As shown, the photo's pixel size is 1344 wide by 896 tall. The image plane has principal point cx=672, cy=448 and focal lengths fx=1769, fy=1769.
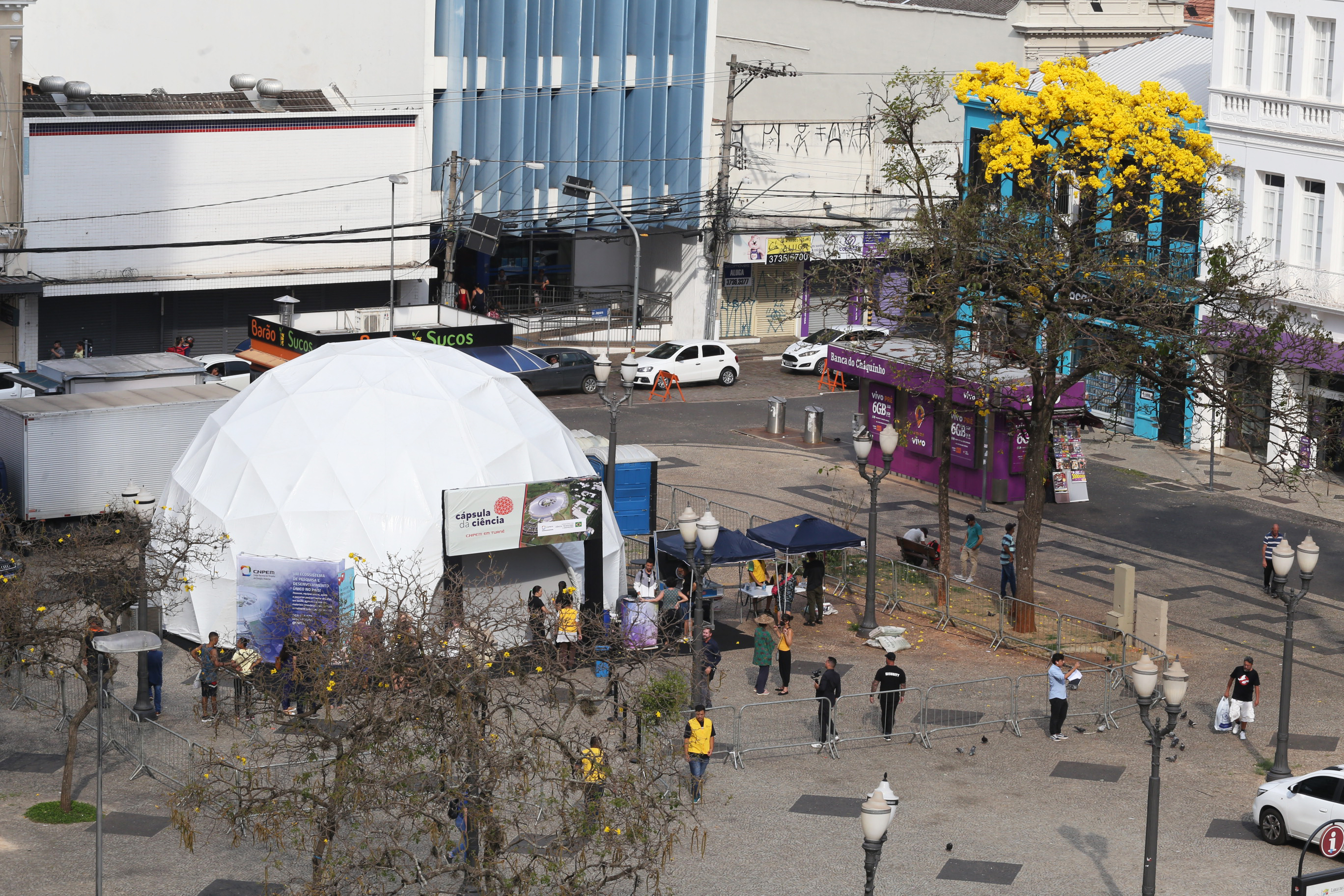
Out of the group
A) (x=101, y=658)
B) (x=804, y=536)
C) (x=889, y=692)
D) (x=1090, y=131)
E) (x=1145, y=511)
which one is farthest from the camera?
(x=1145, y=511)

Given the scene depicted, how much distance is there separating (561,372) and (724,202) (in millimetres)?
12357

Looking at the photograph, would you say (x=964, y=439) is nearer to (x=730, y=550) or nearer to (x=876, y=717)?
(x=730, y=550)

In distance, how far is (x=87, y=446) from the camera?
116 feet

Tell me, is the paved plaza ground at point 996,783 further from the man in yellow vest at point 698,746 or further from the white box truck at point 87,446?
the white box truck at point 87,446

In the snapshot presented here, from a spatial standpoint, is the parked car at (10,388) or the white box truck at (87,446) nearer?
the white box truck at (87,446)

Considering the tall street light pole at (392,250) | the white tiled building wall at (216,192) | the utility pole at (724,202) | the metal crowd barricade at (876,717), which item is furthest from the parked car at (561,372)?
the metal crowd barricade at (876,717)

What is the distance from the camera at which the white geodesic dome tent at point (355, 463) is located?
27875mm

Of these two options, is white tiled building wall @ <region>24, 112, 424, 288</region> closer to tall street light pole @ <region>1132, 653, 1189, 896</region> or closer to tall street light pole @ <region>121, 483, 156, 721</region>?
tall street light pole @ <region>121, 483, 156, 721</region>

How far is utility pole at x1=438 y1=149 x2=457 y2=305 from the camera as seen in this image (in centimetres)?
5769

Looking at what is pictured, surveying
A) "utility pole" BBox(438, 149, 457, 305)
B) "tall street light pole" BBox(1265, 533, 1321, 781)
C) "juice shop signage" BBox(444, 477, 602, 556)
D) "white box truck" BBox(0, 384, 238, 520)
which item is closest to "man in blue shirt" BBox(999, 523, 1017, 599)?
"tall street light pole" BBox(1265, 533, 1321, 781)

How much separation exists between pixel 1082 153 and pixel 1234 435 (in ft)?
40.6

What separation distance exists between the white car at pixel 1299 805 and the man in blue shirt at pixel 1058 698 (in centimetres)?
401

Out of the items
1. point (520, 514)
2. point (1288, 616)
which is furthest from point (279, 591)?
point (1288, 616)

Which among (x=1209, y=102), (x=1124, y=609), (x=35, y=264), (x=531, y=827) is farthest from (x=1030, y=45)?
(x=531, y=827)
